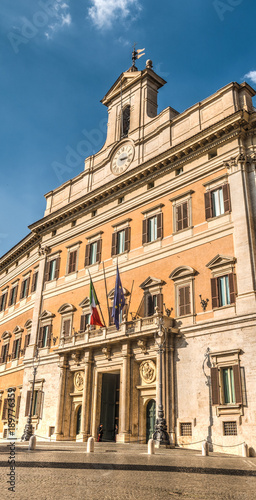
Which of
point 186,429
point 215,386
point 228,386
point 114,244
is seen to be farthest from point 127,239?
point 186,429

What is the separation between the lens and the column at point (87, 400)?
2449cm

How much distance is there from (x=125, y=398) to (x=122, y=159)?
15.5 meters

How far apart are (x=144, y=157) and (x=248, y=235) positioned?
10.3m

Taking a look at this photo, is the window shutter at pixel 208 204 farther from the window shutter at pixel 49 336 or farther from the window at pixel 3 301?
the window at pixel 3 301

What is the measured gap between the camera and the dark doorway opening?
2511cm

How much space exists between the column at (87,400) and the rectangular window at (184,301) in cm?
665

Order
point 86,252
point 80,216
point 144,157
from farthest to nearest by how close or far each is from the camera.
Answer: point 80,216 → point 86,252 → point 144,157

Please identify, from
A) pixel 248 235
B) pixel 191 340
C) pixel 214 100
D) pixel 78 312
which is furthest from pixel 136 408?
pixel 214 100

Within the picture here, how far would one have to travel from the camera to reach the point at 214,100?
25125 millimetres

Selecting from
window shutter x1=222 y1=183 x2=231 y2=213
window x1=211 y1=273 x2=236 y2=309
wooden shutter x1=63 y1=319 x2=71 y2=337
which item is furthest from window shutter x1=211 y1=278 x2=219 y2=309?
wooden shutter x1=63 y1=319 x2=71 y2=337

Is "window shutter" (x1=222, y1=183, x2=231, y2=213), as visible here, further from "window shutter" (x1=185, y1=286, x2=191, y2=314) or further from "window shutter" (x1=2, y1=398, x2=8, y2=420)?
"window shutter" (x1=2, y1=398, x2=8, y2=420)

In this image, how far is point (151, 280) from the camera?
24547mm

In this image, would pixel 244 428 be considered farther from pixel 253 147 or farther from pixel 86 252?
pixel 86 252

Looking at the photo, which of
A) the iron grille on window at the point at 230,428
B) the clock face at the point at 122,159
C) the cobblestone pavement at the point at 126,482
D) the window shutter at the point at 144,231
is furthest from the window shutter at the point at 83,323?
the cobblestone pavement at the point at 126,482
